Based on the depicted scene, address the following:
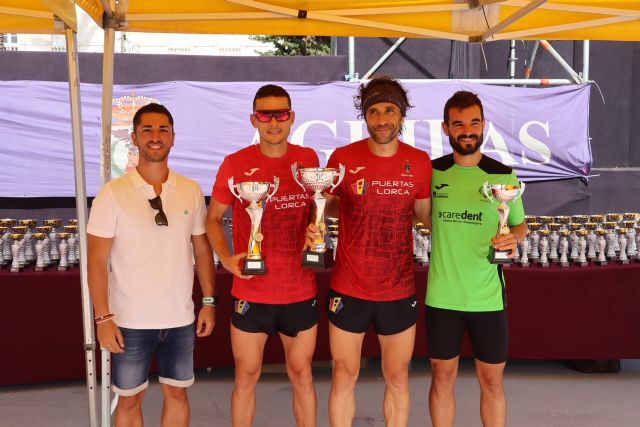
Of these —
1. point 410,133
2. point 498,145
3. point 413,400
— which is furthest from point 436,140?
point 413,400

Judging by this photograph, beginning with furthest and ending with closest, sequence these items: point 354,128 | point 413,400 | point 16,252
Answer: point 354,128, point 413,400, point 16,252

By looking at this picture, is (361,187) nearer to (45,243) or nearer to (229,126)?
(45,243)

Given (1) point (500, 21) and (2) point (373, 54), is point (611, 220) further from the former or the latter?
(2) point (373, 54)

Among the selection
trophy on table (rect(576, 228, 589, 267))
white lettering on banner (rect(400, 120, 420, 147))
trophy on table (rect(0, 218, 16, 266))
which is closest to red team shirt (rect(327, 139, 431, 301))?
trophy on table (rect(576, 228, 589, 267))

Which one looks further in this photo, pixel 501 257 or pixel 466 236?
pixel 466 236

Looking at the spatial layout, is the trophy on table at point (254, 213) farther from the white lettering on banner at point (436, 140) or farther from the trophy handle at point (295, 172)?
the white lettering on banner at point (436, 140)

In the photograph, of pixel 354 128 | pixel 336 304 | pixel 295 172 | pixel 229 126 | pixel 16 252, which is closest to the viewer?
pixel 295 172

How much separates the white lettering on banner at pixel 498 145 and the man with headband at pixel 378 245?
423cm

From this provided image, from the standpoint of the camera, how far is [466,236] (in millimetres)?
3152

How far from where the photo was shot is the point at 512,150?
7301mm

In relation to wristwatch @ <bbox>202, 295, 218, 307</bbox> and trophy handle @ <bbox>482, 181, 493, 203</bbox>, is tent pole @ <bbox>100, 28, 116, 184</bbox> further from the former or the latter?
trophy handle @ <bbox>482, 181, 493, 203</bbox>

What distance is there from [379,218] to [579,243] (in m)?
2.17

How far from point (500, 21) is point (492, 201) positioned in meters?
1.34

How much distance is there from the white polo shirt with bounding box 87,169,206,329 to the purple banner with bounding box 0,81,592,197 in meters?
4.01
